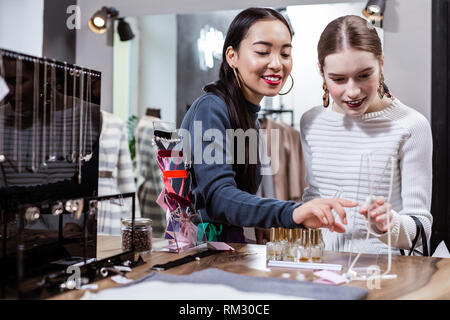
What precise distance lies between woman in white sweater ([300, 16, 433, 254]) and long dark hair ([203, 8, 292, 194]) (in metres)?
0.25

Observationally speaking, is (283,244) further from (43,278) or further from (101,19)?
(101,19)

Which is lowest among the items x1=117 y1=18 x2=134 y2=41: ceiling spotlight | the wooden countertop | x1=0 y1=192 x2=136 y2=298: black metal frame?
the wooden countertop

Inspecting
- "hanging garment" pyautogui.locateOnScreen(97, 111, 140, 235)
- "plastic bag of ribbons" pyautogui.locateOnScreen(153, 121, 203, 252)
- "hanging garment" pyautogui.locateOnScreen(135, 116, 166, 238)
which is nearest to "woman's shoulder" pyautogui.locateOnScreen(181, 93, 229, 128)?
"plastic bag of ribbons" pyautogui.locateOnScreen(153, 121, 203, 252)

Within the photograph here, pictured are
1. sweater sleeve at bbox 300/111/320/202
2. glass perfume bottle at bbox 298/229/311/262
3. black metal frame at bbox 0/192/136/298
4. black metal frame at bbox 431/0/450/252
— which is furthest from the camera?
black metal frame at bbox 431/0/450/252

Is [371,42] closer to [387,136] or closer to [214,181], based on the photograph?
[387,136]

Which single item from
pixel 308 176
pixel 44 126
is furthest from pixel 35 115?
pixel 308 176

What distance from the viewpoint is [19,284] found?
88 cm

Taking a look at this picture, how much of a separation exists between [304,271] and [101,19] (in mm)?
2427

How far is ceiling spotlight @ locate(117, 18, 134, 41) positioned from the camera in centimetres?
309

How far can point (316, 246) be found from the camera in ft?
4.02

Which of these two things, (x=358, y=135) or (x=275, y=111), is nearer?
(x=358, y=135)

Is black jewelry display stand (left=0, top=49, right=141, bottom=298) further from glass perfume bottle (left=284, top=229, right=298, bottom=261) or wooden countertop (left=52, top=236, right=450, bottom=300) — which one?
glass perfume bottle (left=284, top=229, right=298, bottom=261)
